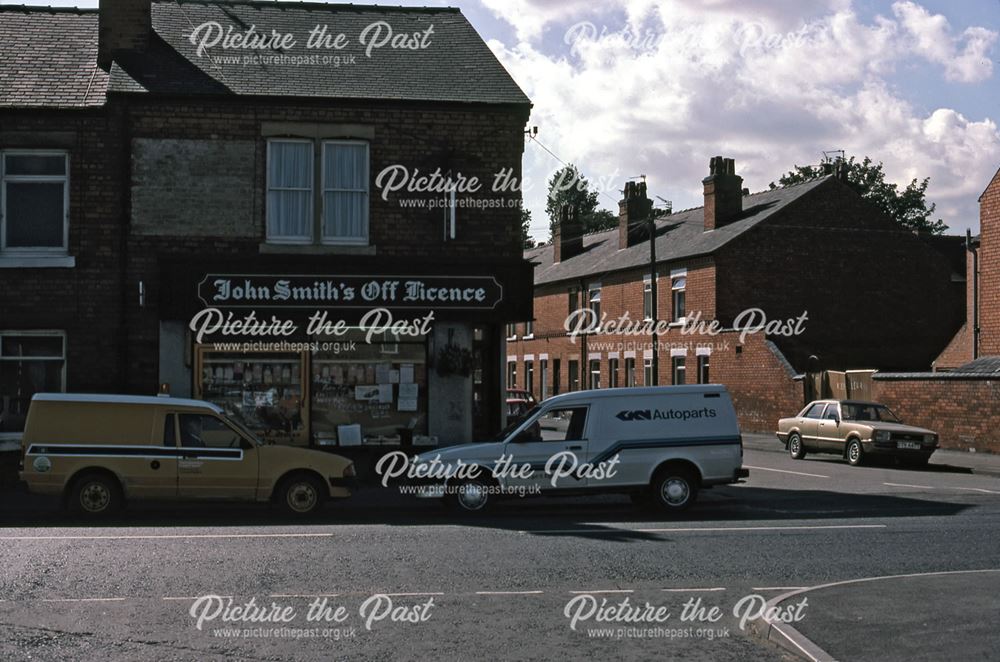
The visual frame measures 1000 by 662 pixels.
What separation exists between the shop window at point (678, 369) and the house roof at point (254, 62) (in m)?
24.8

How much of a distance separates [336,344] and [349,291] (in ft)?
3.31

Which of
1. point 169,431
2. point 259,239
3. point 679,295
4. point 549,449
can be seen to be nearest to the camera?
point 169,431

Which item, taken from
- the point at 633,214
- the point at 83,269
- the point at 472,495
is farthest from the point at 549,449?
the point at 633,214

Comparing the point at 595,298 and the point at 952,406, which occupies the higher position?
the point at 595,298

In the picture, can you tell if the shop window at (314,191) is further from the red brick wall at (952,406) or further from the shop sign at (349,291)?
the red brick wall at (952,406)

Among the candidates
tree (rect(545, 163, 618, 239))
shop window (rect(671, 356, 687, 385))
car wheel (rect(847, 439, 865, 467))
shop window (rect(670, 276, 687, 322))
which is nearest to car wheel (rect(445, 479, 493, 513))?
car wheel (rect(847, 439, 865, 467))

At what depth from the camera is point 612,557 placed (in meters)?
11.8

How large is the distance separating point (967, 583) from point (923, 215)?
77367 mm

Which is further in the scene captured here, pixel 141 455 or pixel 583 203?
pixel 583 203

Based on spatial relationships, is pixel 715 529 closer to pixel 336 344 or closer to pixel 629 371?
pixel 336 344

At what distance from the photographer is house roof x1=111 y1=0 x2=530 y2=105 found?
19766mm

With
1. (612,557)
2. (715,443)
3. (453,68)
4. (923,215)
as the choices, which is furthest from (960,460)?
(923,215)

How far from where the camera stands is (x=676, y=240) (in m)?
47.8

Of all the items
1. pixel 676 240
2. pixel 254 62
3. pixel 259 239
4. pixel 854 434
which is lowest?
pixel 854 434
